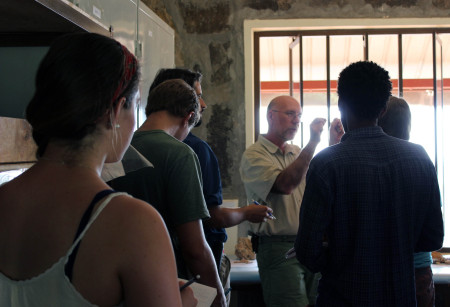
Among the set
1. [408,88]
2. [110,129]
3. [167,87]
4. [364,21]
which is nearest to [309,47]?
[364,21]

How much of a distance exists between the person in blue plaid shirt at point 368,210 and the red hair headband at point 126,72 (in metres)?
0.84

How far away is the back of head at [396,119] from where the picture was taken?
1.78 metres

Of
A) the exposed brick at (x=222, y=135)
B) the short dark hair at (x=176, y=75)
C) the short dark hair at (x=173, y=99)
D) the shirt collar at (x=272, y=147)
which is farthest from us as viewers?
the exposed brick at (x=222, y=135)

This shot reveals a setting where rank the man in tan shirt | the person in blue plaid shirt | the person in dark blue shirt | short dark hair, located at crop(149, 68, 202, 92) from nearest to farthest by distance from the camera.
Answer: the person in blue plaid shirt, the person in dark blue shirt, short dark hair, located at crop(149, 68, 202, 92), the man in tan shirt

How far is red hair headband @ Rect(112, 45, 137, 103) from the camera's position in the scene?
0.74 m

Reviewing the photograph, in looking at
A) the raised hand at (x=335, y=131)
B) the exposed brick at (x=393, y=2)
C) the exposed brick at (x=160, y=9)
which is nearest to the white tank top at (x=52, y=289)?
the raised hand at (x=335, y=131)

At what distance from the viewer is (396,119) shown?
1781 millimetres

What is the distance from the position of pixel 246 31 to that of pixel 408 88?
1419 millimetres

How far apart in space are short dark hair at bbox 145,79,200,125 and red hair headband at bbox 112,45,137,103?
832 millimetres

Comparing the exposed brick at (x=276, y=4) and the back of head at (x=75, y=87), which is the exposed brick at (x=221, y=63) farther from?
the back of head at (x=75, y=87)

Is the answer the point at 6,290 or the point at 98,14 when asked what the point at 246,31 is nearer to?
the point at 98,14

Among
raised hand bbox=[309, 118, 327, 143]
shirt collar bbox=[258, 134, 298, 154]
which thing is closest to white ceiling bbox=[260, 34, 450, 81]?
shirt collar bbox=[258, 134, 298, 154]

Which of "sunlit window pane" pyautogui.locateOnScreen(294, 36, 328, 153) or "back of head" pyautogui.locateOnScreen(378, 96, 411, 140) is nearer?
"back of head" pyautogui.locateOnScreen(378, 96, 411, 140)

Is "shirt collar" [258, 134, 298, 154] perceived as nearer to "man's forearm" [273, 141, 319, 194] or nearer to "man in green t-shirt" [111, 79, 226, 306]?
"man's forearm" [273, 141, 319, 194]
